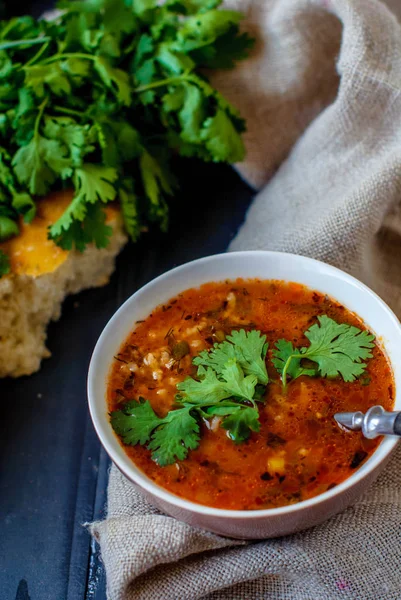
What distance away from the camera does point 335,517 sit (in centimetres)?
180

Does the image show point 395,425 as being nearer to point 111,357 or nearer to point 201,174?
point 111,357

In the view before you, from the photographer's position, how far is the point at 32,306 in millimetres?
2369

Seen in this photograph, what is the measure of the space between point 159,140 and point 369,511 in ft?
4.74

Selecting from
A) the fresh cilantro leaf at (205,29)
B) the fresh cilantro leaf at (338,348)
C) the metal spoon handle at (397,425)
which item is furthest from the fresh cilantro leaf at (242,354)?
the fresh cilantro leaf at (205,29)

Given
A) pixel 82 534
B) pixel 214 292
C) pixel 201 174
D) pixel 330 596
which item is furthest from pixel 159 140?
pixel 330 596

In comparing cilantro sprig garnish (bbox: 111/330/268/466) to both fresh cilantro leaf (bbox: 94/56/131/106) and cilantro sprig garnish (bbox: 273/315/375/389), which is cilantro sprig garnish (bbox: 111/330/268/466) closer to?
cilantro sprig garnish (bbox: 273/315/375/389)

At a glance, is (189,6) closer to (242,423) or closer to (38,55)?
(38,55)

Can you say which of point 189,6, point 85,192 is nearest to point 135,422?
point 85,192

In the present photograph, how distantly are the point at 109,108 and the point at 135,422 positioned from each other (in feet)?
3.84

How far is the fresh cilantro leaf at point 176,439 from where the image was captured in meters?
1.65

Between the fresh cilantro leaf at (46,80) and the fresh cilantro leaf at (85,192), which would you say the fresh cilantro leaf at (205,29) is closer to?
the fresh cilantro leaf at (46,80)

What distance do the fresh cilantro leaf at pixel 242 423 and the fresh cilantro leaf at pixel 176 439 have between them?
8cm

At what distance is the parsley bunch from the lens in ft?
7.68

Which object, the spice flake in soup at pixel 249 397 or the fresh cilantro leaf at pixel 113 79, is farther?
the fresh cilantro leaf at pixel 113 79
